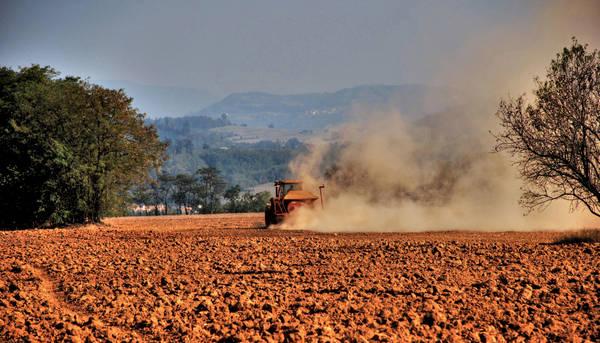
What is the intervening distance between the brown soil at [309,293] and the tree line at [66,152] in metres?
17.4

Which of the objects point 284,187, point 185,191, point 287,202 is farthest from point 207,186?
point 287,202

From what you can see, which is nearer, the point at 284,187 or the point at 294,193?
the point at 294,193

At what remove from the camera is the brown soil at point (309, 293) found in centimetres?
980

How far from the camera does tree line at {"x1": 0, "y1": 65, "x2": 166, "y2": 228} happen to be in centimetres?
3803

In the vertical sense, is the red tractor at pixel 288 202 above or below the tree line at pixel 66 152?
below

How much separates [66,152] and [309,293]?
29089 millimetres

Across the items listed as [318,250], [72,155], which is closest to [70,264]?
[318,250]

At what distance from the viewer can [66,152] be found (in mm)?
37812

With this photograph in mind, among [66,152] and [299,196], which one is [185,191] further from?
[299,196]

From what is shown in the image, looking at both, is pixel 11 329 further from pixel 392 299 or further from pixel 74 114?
pixel 74 114

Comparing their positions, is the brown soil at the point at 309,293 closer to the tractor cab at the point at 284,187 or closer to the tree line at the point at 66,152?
the tractor cab at the point at 284,187

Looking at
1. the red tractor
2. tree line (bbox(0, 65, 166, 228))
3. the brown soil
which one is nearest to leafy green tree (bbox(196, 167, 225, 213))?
tree line (bbox(0, 65, 166, 228))

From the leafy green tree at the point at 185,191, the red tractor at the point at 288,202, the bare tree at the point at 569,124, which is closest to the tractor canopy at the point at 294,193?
the red tractor at the point at 288,202

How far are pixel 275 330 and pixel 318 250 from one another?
36.7 feet
